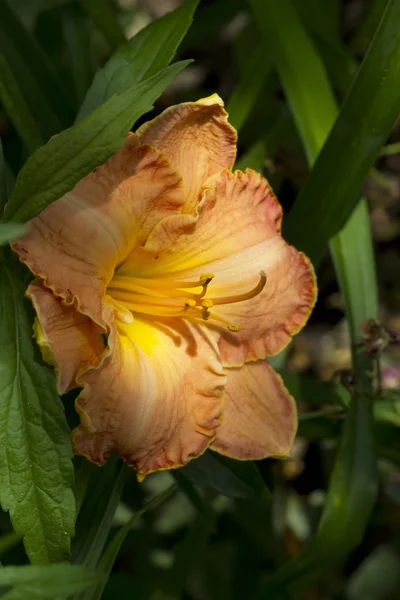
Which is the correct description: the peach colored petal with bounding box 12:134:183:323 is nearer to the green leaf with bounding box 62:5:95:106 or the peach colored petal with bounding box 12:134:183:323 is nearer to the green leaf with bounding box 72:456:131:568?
the green leaf with bounding box 72:456:131:568

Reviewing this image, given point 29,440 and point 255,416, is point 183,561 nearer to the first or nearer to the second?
point 255,416

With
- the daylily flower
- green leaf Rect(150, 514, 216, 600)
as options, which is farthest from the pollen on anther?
green leaf Rect(150, 514, 216, 600)

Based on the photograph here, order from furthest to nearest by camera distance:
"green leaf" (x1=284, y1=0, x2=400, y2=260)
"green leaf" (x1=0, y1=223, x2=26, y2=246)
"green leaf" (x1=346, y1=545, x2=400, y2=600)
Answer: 1. "green leaf" (x1=346, y1=545, x2=400, y2=600)
2. "green leaf" (x1=284, y1=0, x2=400, y2=260)
3. "green leaf" (x1=0, y1=223, x2=26, y2=246)

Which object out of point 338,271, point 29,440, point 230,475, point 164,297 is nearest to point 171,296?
point 164,297

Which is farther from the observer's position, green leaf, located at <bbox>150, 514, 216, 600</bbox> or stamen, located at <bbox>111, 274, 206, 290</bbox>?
green leaf, located at <bbox>150, 514, 216, 600</bbox>

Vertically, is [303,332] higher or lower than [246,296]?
lower

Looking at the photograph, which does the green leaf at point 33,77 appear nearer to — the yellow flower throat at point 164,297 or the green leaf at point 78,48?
the green leaf at point 78,48

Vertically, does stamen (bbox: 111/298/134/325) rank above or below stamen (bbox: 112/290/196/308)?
above
